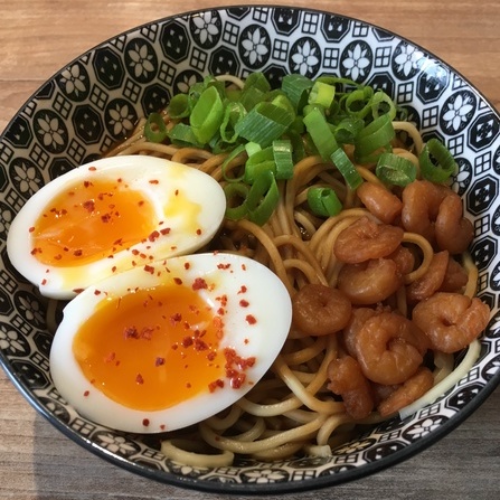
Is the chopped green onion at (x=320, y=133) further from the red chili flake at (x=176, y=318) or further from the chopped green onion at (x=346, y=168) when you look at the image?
the red chili flake at (x=176, y=318)

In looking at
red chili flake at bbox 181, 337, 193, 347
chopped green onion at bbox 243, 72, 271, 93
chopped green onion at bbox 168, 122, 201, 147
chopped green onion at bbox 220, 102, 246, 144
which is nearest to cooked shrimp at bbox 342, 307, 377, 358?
red chili flake at bbox 181, 337, 193, 347

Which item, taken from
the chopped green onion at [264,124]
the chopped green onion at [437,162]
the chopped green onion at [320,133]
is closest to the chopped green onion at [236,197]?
the chopped green onion at [264,124]

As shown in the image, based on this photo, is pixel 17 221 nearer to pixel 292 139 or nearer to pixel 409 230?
pixel 292 139

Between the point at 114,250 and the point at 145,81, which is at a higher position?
the point at 145,81

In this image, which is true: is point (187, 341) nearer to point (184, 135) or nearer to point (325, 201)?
point (325, 201)

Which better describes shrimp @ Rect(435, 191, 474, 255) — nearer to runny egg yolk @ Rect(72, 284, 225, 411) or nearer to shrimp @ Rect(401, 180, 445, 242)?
shrimp @ Rect(401, 180, 445, 242)

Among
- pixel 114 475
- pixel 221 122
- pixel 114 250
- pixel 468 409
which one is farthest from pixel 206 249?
pixel 468 409

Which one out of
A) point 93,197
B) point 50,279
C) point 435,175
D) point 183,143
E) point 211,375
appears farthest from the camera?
point 183,143
